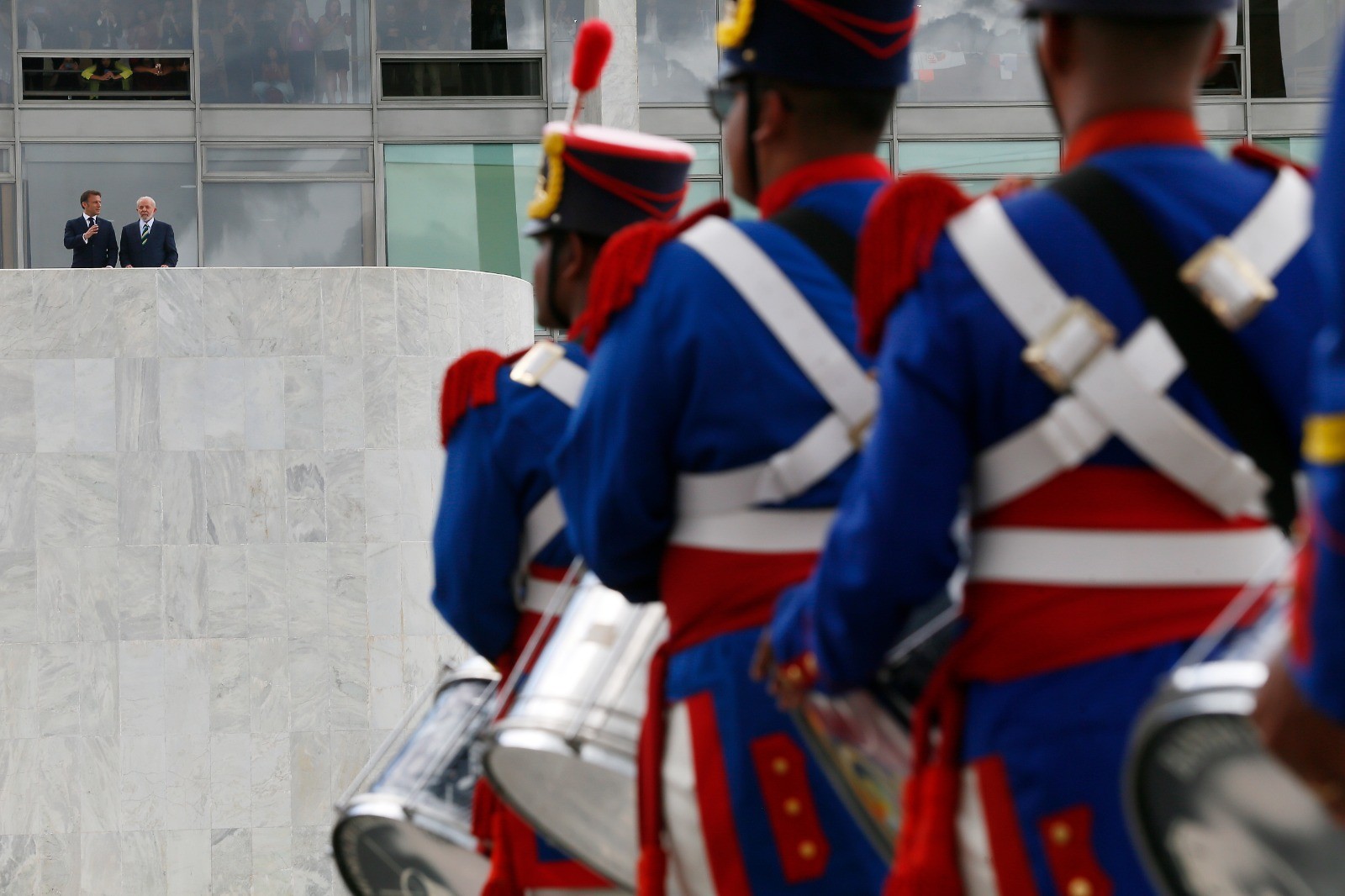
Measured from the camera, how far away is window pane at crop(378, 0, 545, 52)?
19297 millimetres

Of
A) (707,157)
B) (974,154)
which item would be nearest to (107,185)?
(707,157)

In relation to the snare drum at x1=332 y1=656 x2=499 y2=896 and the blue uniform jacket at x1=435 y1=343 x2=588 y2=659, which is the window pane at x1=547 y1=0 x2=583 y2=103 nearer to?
the blue uniform jacket at x1=435 y1=343 x2=588 y2=659

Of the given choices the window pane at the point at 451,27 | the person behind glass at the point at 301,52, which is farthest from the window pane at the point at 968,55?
the person behind glass at the point at 301,52

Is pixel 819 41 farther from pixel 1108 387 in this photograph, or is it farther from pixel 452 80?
pixel 452 80

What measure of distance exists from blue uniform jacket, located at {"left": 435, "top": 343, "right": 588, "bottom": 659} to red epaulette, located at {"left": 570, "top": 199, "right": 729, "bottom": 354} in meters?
1.27

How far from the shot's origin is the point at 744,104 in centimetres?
347

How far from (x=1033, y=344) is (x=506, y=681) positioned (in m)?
2.48

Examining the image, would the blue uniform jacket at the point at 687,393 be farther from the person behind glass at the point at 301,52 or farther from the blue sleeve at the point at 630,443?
the person behind glass at the point at 301,52

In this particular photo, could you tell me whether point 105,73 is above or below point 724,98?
above

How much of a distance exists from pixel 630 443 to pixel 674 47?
16739mm

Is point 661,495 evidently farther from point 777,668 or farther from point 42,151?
point 42,151

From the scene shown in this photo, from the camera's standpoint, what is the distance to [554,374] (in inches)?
185

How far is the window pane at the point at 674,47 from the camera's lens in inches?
766

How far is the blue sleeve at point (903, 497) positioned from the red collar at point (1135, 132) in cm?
30
